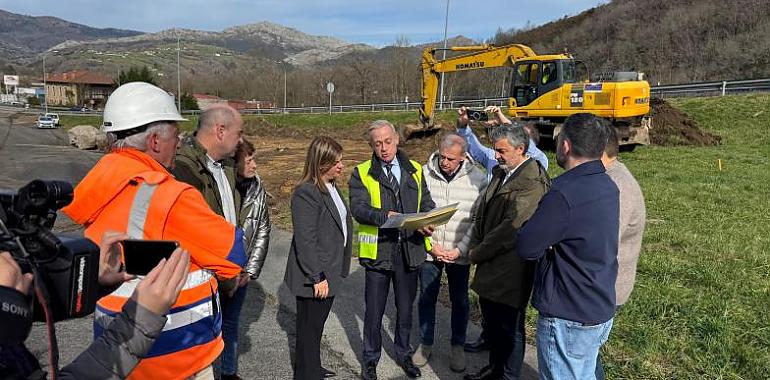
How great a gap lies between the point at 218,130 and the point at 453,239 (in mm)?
2097

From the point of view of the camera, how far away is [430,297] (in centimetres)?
426

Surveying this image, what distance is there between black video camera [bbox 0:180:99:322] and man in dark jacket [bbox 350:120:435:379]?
256 cm

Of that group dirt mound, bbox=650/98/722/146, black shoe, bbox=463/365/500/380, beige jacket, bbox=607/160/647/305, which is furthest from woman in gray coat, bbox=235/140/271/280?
dirt mound, bbox=650/98/722/146

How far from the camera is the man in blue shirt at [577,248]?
102 inches

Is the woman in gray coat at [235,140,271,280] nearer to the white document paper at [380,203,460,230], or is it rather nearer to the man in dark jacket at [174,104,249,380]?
the man in dark jacket at [174,104,249,380]

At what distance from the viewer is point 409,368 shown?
13.2ft

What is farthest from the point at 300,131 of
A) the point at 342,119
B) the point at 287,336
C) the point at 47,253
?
the point at 47,253

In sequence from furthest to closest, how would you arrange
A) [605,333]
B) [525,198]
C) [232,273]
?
[525,198]
[605,333]
[232,273]

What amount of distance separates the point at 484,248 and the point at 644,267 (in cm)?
322

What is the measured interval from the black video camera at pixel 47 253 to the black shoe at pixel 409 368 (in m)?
3.03

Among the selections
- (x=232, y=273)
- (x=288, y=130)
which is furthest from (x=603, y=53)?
(x=232, y=273)

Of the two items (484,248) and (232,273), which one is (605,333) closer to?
(484,248)

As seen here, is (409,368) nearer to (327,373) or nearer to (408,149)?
(327,373)

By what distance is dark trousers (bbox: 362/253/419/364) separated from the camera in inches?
156
